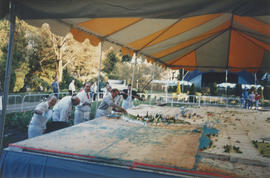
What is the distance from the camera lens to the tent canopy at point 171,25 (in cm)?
234

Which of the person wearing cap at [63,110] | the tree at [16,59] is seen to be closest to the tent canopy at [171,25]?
the person wearing cap at [63,110]

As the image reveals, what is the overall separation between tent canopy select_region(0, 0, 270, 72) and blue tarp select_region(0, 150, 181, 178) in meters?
1.65

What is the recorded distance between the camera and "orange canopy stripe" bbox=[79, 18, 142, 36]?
173 inches

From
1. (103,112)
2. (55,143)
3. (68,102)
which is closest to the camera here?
(55,143)

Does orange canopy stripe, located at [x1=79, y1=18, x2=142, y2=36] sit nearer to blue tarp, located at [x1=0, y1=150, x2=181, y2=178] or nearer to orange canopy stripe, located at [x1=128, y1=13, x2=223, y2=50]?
orange canopy stripe, located at [x1=128, y1=13, x2=223, y2=50]

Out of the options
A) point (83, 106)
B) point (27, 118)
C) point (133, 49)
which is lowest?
point (27, 118)

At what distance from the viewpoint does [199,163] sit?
7.25ft

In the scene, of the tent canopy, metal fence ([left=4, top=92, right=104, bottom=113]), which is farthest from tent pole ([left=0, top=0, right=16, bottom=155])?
metal fence ([left=4, top=92, right=104, bottom=113])

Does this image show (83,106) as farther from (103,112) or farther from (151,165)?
(151,165)

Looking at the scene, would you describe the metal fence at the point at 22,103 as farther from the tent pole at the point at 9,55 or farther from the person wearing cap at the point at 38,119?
the tent pole at the point at 9,55

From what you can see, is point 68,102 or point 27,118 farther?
point 27,118

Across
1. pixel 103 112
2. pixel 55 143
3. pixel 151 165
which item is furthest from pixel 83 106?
pixel 151 165

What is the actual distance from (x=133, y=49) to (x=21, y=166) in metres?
5.64

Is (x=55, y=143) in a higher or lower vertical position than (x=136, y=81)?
lower
